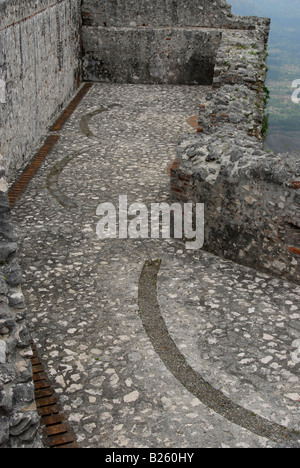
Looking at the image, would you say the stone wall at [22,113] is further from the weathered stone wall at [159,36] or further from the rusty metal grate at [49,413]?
the weathered stone wall at [159,36]

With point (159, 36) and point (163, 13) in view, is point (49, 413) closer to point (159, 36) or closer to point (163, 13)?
point (159, 36)

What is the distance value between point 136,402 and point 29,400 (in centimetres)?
117

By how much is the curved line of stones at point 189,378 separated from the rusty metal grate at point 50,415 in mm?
1004

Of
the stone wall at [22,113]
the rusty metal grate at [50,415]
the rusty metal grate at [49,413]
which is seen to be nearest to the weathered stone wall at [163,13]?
the stone wall at [22,113]

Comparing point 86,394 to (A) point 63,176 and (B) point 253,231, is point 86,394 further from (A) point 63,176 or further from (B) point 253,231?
(A) point 63,176

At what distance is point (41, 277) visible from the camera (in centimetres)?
588

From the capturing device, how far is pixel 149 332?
16.7 feet

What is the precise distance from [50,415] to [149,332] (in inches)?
50.6

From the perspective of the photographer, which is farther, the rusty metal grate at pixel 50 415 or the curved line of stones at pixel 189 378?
the curved line of stones at pixel 189 378

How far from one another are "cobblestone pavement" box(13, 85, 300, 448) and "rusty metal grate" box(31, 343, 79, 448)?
0.07m

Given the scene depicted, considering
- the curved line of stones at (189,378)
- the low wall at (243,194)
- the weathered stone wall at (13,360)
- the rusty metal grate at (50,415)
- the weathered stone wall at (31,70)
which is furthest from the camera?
the weathered stone wall at (31,70)

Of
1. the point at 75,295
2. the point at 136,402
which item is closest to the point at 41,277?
the point at 75,295

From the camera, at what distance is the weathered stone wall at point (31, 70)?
7.91 m

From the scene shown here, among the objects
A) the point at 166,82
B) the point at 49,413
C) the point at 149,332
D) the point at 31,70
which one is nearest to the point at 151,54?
the point at 166,82
